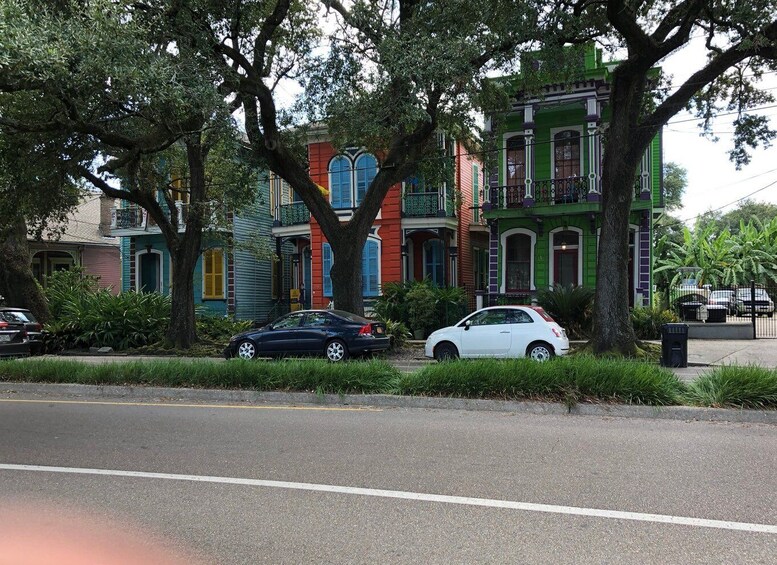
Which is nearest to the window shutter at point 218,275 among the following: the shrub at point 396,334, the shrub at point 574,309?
the shrub at point 396,334

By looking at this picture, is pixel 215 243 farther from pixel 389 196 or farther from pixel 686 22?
pixel 686 22

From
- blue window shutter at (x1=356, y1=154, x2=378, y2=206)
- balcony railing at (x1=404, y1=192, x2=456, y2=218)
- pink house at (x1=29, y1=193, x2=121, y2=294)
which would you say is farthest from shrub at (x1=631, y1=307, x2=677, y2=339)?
pink house at (x1=29, y1=193, x2=121, y2=294)

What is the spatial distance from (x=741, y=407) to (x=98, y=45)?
33.8 ft

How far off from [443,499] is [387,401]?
4.19 m

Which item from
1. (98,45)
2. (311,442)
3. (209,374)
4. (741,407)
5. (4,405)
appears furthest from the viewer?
(209,374)

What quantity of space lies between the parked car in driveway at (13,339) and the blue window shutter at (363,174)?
1305cm

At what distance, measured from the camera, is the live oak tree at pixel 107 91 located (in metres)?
8.36

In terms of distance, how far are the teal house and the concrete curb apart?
15154 millimetres

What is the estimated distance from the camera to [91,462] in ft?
19.6

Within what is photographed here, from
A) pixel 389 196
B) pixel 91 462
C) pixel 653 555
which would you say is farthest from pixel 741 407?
pixel 389 196

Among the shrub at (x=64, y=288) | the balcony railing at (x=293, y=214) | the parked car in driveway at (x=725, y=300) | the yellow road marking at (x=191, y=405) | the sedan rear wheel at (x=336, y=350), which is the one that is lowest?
the yellow road marking at (x=191, y=405)

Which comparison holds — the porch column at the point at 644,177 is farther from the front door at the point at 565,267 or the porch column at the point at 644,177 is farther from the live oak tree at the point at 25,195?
the live oak tree at the point at 25,195

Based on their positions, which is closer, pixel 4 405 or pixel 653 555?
pixel 653 555

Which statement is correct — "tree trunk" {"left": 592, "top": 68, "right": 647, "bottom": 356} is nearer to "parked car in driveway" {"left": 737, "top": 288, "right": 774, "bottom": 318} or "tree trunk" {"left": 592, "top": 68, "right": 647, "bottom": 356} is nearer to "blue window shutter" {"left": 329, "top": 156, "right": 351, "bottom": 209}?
"parked car in driveway" {"left": 737, "top": 288, "right": 774, "bottom": 318}
